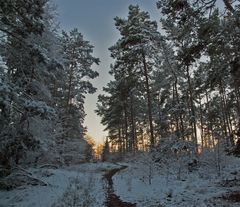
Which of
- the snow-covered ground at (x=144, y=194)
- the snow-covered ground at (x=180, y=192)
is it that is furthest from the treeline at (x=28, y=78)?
the snow-covered ground at (x=180, y=192)

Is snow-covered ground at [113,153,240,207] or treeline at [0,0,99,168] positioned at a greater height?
treeline at [0,0,99,168]

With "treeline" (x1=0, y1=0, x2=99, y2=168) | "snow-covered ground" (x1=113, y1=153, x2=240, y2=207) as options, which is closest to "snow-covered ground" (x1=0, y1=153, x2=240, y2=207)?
"snow-covered ground" (x1=113, y1=153, x2=240, y2=207)

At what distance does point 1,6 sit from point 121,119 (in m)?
40.5

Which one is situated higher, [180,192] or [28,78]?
[28,78]

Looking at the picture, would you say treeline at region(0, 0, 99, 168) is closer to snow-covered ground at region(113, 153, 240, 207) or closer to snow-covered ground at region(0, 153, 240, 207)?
snow-covered ground at region(0, 153, 240, 207)

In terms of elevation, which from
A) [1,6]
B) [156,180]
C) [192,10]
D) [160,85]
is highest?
[160,85]

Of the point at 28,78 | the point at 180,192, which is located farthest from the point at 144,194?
the point at 28,78

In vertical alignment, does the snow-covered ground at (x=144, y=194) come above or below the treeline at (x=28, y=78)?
below

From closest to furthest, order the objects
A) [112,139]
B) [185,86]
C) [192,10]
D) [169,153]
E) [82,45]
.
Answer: [192,10]
[169,153]
[82,45]
[185,86]
[112,139]

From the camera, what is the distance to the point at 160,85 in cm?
4216

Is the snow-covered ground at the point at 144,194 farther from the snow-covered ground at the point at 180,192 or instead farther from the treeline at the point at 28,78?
the treeline at the point at 28,78

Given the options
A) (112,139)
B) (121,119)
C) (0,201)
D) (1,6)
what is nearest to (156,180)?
(0,201)

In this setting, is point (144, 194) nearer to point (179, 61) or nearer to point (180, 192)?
point (180, 192)

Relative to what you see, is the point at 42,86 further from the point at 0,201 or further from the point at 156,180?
the point at 156,180
